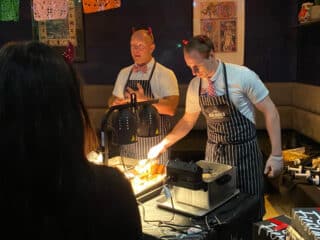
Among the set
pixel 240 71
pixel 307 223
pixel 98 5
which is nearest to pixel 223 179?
pixel 307 223

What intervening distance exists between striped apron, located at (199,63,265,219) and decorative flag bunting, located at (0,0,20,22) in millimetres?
2909

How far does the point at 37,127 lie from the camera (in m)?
0.95

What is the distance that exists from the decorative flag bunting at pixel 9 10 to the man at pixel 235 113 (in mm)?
2720

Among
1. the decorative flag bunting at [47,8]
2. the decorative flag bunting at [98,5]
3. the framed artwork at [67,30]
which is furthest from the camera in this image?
the framed artwork at [67,30]

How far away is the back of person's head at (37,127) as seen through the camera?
943mm

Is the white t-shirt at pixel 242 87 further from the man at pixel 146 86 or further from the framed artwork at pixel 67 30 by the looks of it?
the framed artwork at pixel 67 30

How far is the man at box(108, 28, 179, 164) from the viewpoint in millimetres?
3234

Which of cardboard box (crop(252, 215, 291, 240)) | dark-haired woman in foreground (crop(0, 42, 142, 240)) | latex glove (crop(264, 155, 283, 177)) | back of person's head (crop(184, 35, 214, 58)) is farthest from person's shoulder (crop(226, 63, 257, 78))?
dark-haired woman in foreground (crop(0, 42, 142, 240))

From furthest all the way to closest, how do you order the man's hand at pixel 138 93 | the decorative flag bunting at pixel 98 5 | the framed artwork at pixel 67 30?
the framed artwork at pixel 67 30 < the decorative flag bunting at pixel 98 5 < the man's hand at pixel 138 93

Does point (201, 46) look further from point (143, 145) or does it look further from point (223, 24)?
point (223, 24)

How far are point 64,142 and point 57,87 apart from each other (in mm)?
132

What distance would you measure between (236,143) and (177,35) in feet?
8.29

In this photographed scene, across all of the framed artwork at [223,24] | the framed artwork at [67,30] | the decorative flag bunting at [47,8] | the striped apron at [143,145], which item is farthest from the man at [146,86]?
the framed artwork at [67,30]

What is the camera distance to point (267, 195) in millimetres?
4566
